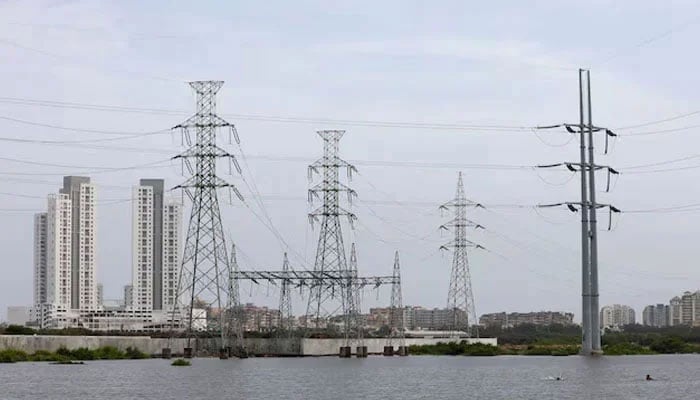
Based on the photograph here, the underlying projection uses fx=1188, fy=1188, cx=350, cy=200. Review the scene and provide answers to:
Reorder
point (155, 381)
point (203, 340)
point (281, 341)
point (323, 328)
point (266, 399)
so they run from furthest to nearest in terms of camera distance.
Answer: point (323, 328), point (281, 341), point (203, 340), point (155, 381), point (266, 399)

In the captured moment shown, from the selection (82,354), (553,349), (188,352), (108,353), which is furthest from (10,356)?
(553,349)

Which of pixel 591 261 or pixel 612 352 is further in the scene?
pixel 612 352

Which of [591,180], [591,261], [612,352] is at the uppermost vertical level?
[591,180]

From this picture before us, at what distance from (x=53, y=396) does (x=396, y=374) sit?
29.0 metres

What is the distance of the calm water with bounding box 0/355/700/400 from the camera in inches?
2184

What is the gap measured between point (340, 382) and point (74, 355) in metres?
44.7

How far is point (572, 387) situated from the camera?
6069cm

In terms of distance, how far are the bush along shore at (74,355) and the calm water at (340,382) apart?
855 centimetres

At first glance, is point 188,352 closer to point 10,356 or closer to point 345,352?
point 10,356

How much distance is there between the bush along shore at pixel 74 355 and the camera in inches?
3873

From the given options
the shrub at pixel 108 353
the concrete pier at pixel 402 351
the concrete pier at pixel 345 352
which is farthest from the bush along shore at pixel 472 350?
the shrub at pixel 108 353

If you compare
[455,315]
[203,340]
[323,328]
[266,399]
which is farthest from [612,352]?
[266,399]

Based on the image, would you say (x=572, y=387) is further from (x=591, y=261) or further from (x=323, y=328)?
(x=323, y=328)

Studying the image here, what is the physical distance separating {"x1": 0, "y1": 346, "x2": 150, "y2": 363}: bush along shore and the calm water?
337 inches
